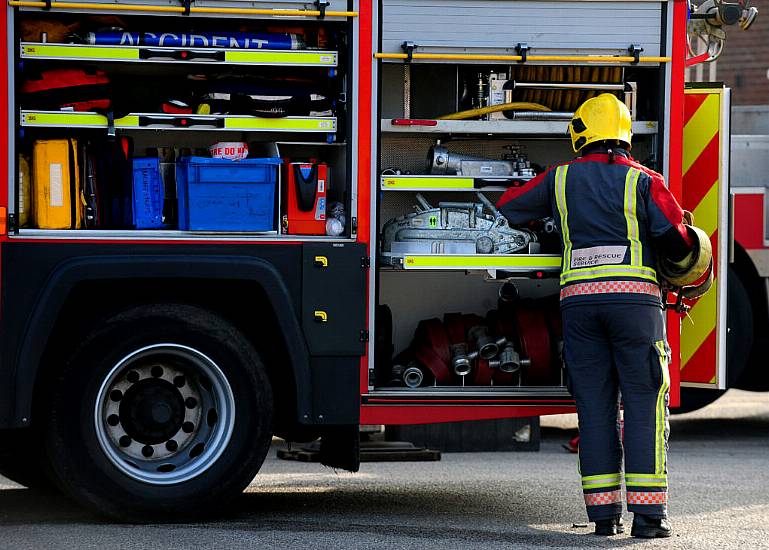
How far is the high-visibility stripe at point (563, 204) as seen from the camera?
5.86 m

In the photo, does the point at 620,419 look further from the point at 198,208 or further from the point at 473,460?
the point at 473,460

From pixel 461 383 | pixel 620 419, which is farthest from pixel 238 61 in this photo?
pixel 620 419

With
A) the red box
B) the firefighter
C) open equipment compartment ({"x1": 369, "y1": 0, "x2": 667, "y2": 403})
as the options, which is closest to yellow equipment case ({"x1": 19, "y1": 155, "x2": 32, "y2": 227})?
the red box

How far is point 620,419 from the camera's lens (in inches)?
233

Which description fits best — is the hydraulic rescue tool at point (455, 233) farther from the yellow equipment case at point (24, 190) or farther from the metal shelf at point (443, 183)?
the yellow equipment case at point (24, 190)

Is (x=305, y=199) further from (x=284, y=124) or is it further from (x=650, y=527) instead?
(x=650, y=527)

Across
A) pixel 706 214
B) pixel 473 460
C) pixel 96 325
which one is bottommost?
pixel 473 460

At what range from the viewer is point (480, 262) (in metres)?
6.08

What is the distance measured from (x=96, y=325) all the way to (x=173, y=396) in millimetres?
453

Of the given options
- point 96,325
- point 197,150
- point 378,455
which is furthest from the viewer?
point 378,455

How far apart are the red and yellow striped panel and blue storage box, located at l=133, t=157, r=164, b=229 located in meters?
2.51

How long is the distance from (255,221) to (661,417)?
1945 mm

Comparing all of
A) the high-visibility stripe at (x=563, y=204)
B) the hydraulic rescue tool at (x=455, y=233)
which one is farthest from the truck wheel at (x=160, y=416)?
the high-visibility stripe at (x=563, y=204)

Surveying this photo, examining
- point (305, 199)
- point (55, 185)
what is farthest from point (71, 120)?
point (305, 199)
